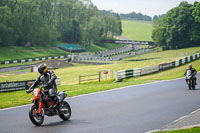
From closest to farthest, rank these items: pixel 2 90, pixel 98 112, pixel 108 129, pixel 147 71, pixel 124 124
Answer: pixel 108 129 < pixel 124 124 < pixel 98 112 < pixel 2 90 < pixel 147 71

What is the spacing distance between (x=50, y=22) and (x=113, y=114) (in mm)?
112316

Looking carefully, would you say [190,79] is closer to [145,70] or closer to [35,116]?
[35,116]

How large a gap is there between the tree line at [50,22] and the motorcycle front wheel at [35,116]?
7847cm

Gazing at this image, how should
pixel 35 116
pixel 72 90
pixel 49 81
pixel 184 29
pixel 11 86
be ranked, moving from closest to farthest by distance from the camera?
pixel 35 116
pixel 49 81
pixel 72 90
pixel 11 86
pixel 184 29

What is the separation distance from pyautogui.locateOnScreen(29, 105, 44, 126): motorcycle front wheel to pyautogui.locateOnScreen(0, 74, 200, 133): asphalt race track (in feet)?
0.61

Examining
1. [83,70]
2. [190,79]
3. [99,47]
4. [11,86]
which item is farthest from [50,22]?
[190,79]

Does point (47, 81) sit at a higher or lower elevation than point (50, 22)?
lower

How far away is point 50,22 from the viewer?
407 ft

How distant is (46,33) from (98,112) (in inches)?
3636

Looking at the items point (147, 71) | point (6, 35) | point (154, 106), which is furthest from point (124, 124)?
point (6, 35)

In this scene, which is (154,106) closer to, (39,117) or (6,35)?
(39,117)

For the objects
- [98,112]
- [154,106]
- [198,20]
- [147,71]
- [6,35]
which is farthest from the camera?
[198,20]

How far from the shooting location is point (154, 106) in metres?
17.1

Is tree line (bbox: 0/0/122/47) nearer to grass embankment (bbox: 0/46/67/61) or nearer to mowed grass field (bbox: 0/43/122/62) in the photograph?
mowed grass field (bbox: 0/43/122/62)
